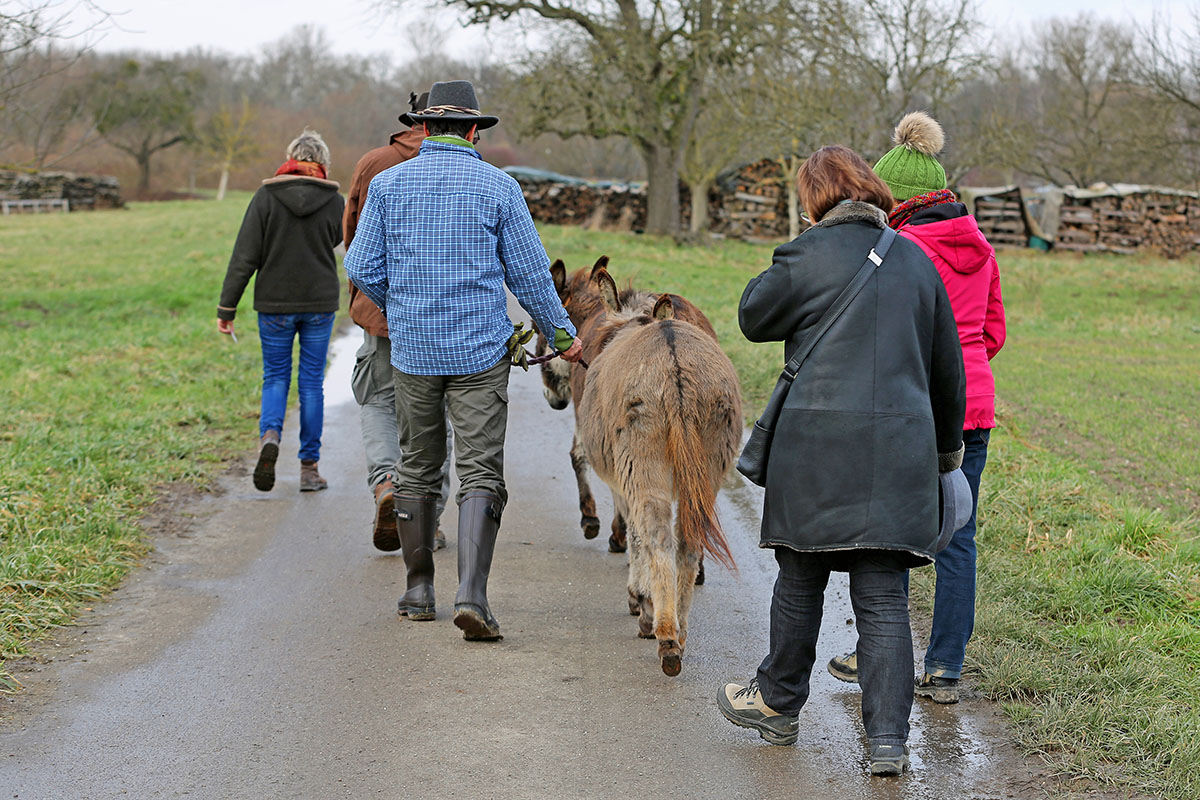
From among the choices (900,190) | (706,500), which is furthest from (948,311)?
(706,500)

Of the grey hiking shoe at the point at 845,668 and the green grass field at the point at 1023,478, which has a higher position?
the green grass field at the point at 1023,478

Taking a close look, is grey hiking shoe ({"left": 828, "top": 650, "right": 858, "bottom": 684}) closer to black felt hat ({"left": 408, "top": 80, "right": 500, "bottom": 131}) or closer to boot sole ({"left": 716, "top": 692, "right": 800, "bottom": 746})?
boot sole ({"left": 716, "top": 692, "right": 800, "bottom": 746})

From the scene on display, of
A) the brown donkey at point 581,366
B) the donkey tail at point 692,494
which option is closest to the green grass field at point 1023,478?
the donkey tail at point 692,494

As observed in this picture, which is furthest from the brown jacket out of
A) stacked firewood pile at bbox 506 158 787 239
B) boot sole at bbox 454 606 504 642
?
stacked firewood pile at bbox 506 158 787 239

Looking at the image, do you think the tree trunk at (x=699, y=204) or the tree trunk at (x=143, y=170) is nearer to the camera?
the tree trunk at (x=699, y=204)

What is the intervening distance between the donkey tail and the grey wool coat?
0.88 metres

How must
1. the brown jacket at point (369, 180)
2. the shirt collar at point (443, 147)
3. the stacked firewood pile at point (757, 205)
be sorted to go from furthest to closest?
1. the stacked firewood pile at point (757, 205)
2. the brown jacket at point (369, 180)
3. the shirt collar at point (443, 147)

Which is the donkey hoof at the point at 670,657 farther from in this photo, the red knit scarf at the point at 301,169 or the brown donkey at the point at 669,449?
the red knit scarf at the point at 301,169

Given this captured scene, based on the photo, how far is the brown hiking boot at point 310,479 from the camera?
695cm

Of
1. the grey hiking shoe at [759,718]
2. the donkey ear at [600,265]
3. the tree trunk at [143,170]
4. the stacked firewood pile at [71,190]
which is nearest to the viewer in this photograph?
the grey hiking shoe at [759,718]

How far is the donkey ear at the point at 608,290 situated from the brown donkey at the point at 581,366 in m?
0.06

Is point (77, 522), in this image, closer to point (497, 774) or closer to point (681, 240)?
point (497, 774)

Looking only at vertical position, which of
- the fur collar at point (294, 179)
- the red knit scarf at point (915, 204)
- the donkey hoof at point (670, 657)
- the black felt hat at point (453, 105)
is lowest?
the donkey hoof at point (670, 657)

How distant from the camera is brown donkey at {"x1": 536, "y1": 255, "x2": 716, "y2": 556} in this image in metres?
5.65
